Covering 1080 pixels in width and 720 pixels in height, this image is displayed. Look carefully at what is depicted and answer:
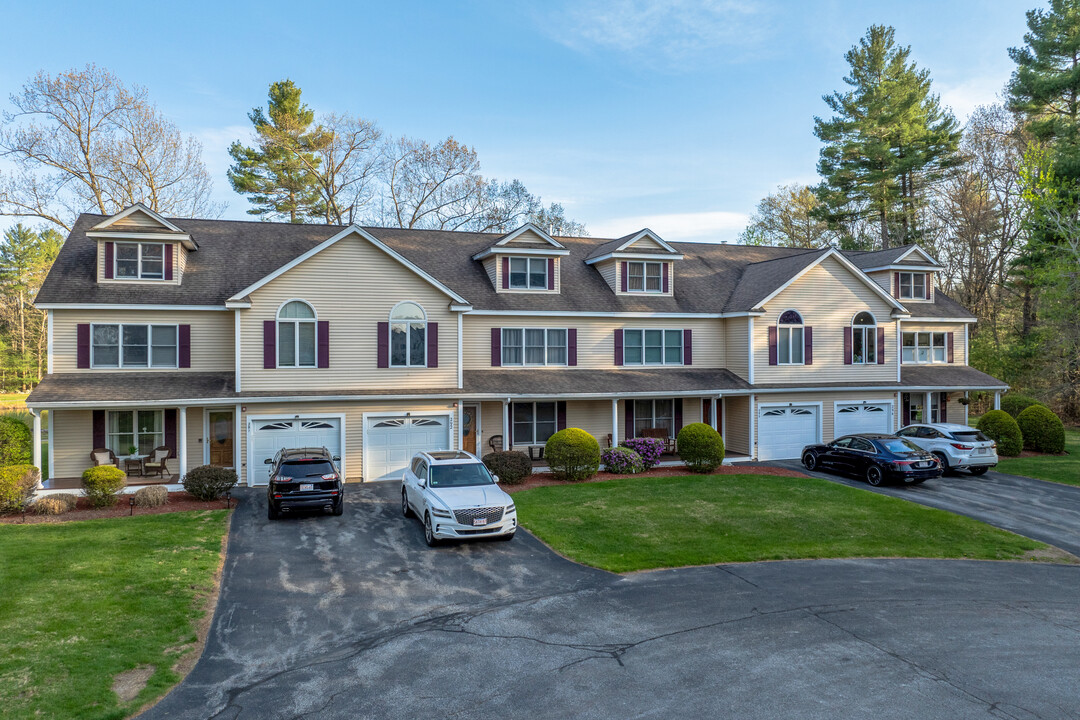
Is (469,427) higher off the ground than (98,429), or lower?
lower

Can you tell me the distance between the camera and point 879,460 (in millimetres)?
21000

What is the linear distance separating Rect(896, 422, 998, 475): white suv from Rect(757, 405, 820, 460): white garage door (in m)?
4.04

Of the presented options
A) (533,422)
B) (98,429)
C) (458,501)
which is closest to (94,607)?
(458,501)

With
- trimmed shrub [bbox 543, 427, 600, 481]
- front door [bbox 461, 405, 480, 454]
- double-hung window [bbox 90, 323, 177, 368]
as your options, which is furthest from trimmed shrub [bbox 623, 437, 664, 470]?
double-hung window [bbox 90, 323, 177, 368]

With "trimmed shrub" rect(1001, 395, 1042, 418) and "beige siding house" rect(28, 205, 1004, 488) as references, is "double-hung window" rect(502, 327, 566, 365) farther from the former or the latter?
"trimmed shrub" rect(1001, 395, 1042, 418)

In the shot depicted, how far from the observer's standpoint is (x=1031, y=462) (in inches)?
997

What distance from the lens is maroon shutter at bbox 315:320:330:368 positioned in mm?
21219

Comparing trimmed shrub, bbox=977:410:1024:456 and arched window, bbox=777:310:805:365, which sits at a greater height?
arched window, bbox=777:310:805:365

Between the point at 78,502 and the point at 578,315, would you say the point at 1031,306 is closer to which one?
the point at 578,315

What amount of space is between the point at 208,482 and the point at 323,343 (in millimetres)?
5572

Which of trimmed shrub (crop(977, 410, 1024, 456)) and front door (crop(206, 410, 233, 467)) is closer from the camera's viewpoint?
front door (crop(206, 410, 233, 467))

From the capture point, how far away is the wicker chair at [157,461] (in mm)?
20328

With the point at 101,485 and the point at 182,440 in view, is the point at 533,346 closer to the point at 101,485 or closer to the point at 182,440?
the point at 182,440

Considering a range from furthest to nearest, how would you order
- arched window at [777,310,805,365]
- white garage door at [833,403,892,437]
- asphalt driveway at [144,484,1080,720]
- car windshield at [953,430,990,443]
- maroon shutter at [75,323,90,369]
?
white garage door at [833,403,892,437]
arched window at [777,310,805,365]
car windshield at [953,430,990,443]
maroon shutter at [75,323,90,369]
asphalt driveway at [144,484,1080,720]
